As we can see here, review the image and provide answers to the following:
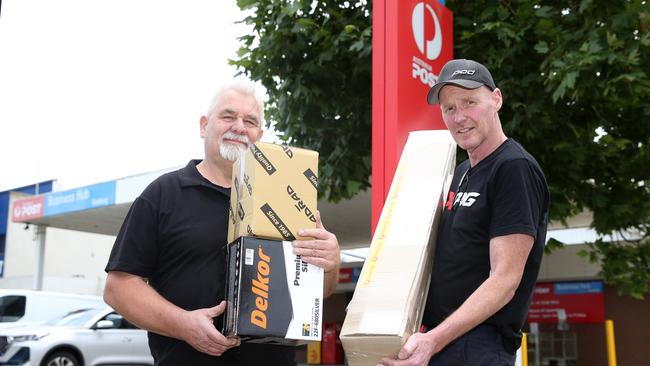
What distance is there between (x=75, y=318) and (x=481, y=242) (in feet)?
41.3

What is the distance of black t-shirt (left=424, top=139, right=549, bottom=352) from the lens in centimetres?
225

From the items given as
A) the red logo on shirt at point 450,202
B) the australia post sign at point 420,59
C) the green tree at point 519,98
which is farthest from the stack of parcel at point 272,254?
the green tree at point 519,98

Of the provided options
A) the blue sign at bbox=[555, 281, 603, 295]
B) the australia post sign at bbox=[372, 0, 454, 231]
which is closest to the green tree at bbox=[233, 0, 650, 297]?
the australia post sign at bbox=[372, 0, 454, 231]

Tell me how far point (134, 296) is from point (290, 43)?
190 inches

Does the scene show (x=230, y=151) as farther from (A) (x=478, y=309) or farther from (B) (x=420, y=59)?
(B) (x=420, y=59)

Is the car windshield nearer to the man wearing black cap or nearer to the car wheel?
the car wheel

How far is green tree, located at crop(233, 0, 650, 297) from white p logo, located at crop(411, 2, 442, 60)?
27.7 inches

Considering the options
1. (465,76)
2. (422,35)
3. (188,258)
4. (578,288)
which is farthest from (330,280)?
(578,288)

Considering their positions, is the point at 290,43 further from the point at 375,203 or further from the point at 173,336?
the point at 173,336

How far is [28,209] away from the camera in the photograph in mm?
17781

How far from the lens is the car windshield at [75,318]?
43.1 ft

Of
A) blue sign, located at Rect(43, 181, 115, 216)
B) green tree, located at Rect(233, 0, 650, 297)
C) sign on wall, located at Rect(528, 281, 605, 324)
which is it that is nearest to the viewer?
green tree, located at Rect(233, 0, 650, 297)

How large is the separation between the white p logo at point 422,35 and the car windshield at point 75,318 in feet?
33.2

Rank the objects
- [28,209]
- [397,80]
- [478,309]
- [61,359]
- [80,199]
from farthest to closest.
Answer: [28,209] < [80,199] < [61,359] < [397,80] < [478,309]
